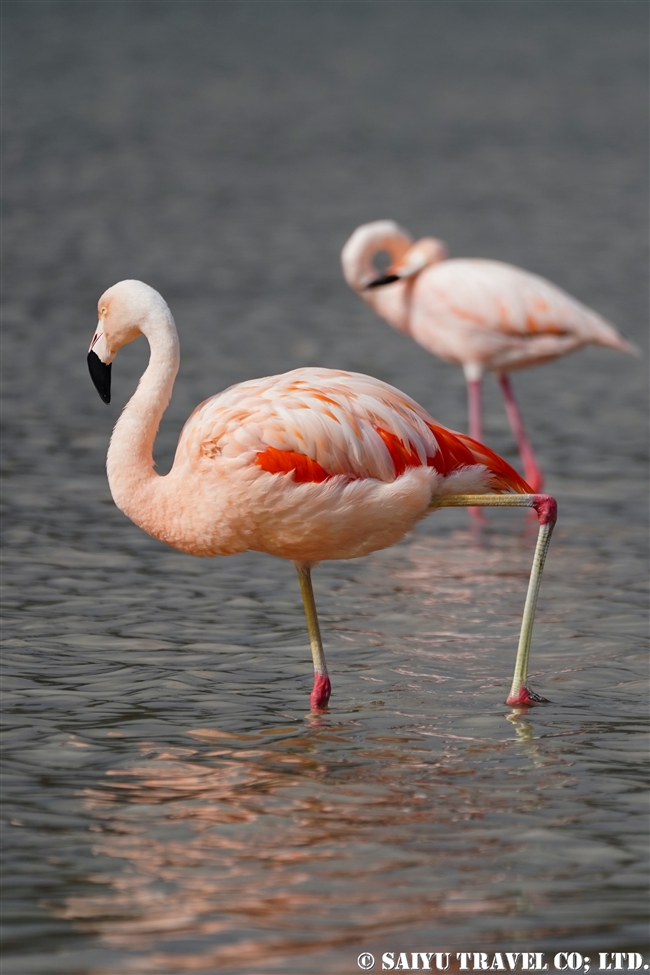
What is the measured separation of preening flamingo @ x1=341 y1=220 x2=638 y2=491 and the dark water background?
65 centimetres

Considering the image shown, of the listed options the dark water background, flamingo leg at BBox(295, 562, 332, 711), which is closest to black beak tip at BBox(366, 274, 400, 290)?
the dark water background

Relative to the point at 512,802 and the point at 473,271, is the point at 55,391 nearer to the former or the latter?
the point at 473,271

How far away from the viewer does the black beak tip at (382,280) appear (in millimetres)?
9188

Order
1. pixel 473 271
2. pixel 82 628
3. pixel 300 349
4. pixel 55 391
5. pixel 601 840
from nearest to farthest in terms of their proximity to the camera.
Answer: pixel 601 840 < pixel 82 628 < pixel 473 271 < pixel 55 391 < pixel 300 349

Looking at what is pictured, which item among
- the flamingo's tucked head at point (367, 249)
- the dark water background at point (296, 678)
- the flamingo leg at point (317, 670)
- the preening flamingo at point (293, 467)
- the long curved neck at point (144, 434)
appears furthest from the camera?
the flamingo's tucked head at point (367, 249)

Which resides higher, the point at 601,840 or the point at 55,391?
the point at 55,391

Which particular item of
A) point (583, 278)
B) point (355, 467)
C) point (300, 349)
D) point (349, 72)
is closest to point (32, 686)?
point (355, 467)

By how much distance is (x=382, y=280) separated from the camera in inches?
364

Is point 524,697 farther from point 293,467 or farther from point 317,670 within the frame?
point 293,467

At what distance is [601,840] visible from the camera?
393cm

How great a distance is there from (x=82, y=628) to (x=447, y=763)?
1879mm

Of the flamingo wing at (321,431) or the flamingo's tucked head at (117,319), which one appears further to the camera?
the flamingo's tucked head at (117,319)

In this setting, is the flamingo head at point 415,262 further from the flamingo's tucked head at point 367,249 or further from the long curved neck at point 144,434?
the long curved neck at point 144,434

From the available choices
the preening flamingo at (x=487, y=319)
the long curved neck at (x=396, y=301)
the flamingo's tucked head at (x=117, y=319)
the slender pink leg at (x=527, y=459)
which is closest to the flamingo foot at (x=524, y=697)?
the flamingo's tucked head at (x=117, y=319)
